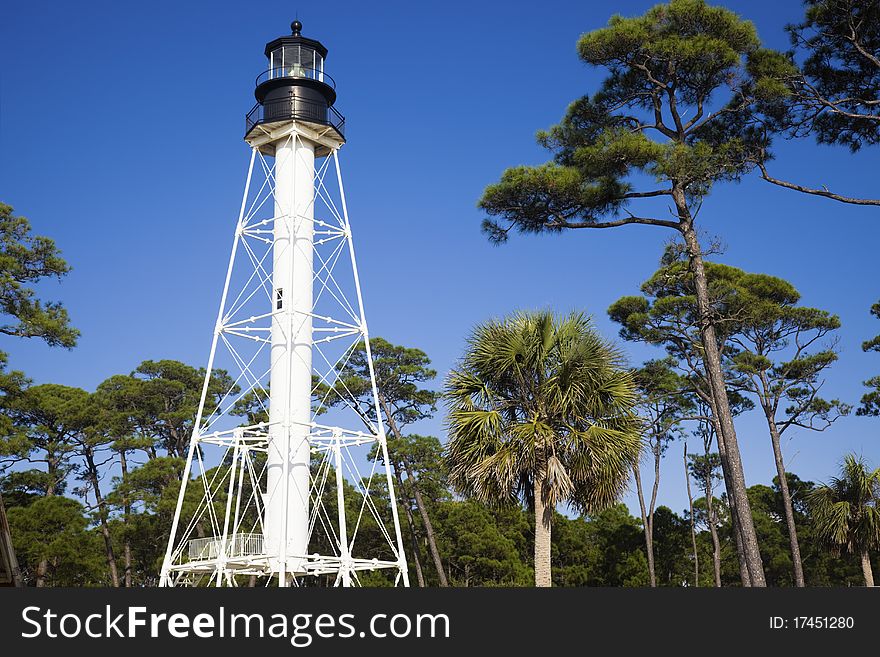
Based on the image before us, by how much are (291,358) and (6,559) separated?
33.5 feet

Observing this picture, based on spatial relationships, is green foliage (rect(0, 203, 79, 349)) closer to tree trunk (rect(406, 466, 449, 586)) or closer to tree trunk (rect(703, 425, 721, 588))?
tree trunk (rect(406, 466, 449, 586))

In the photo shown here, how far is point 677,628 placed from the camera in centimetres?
791

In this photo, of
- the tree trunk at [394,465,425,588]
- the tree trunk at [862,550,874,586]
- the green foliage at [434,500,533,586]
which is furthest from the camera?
the green foliage at [434,500,533,586]

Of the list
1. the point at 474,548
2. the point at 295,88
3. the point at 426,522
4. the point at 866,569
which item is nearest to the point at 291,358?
the point at 295,88

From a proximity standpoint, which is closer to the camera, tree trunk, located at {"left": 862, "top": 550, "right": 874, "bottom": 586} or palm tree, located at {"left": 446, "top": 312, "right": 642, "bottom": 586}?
palm tree, located at {"left": 446, "top": 312, "right": 642, "bottom": 586}

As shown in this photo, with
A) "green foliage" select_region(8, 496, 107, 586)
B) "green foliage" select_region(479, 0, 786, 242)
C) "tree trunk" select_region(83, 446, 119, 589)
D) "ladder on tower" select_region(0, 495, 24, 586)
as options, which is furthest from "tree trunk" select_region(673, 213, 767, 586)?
"tree trunk" select_region(83, 446, 119, 589)

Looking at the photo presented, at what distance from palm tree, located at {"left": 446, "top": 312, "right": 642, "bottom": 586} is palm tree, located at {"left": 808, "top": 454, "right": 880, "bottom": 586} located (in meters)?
12.6

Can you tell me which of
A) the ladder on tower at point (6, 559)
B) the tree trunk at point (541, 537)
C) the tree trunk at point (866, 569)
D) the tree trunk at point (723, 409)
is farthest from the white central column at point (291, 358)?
the tree trunk at point (866, 569)

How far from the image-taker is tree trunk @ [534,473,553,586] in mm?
15344

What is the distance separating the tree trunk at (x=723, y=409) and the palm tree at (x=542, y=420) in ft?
5.04

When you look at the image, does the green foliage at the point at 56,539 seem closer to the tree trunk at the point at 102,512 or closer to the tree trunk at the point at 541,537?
the tree trunk at the point at 102,512

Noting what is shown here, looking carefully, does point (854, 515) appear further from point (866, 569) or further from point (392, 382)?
point (392, 382)

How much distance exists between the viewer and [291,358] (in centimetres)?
2100

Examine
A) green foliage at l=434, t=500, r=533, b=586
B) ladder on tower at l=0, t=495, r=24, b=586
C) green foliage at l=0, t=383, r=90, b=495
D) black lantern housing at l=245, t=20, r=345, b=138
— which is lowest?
ladder on tower at l=0, t=495, r=24, b=586
